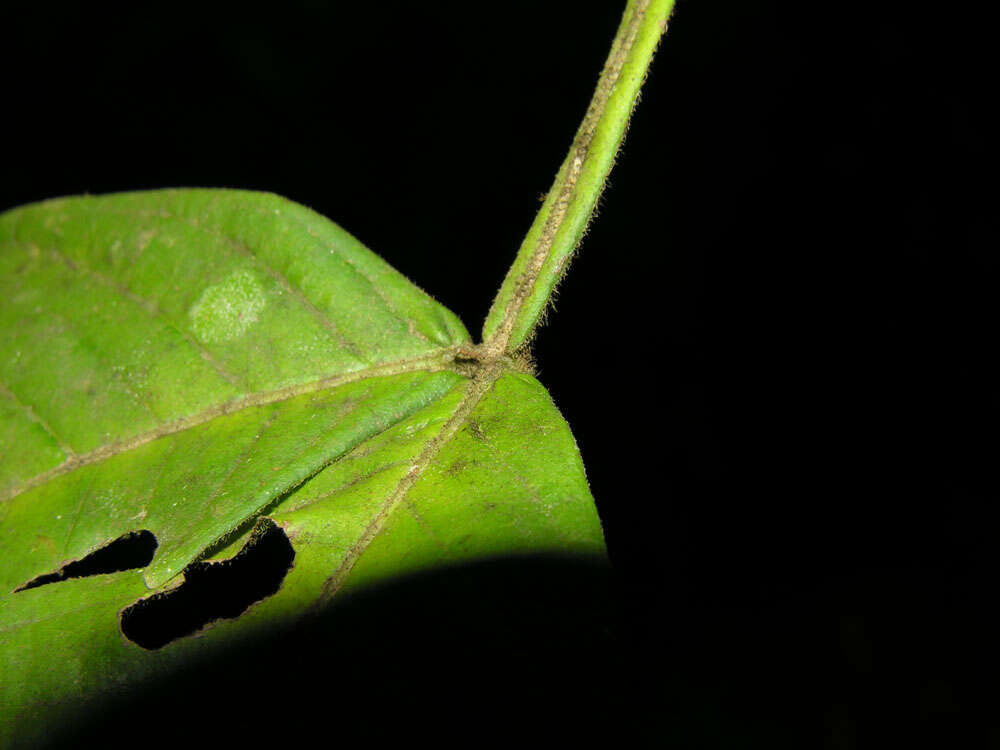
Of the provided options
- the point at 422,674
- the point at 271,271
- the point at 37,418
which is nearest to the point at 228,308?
the point at 271,271

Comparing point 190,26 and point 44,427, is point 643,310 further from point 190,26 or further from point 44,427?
point 44,427

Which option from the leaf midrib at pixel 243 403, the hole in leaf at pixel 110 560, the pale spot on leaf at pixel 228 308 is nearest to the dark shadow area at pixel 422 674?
the hole in leaf at pixel 110 560

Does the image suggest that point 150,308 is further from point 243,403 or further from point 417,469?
point 417,469

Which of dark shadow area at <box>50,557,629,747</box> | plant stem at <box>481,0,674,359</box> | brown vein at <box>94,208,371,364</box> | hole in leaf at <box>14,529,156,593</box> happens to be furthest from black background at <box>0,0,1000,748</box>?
dark shadow area at <box>50,557,629,747</box>

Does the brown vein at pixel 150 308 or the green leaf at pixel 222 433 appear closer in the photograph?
the green leaf at pixel 222 433

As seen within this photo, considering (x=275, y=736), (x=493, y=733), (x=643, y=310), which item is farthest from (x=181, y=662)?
(x=643, y=310)

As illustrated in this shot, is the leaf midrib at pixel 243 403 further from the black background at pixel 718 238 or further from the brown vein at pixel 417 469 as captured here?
the black background at pixel 718 238
